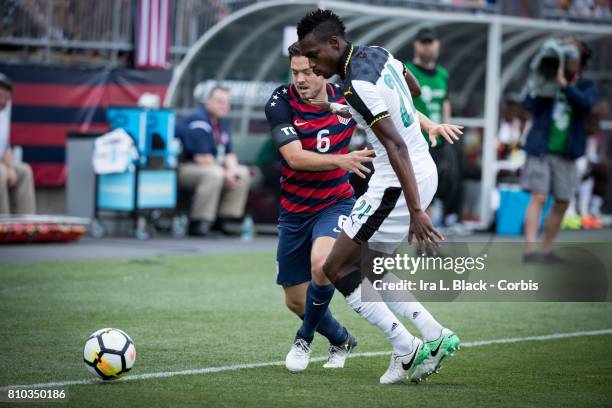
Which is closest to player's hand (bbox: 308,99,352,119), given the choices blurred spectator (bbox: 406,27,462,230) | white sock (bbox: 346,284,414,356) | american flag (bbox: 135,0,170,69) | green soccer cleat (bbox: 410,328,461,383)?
white sock (bbox: 346,284,414,356)

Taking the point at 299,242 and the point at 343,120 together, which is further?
the point at 343,120

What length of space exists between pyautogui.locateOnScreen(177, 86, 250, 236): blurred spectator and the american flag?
5.71 ft

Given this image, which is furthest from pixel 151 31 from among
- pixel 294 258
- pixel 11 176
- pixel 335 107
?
pixel 335 107

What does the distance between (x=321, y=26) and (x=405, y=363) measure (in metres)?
1.93

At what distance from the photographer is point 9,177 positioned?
48.0 feet

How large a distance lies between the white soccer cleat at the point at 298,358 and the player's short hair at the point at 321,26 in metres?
1.84

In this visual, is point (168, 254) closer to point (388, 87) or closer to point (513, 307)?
point (513, 307)

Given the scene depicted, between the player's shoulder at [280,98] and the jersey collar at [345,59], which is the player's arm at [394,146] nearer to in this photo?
the jersey collar at [345,59]

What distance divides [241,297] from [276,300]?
356mm

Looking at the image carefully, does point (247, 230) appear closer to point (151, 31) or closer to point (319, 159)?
point (151, 31)

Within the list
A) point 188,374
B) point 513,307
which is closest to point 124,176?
point 513,307

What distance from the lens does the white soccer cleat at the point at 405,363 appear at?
6.25 metres

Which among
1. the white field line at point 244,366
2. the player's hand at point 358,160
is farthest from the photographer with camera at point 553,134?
the player's hand at point 358,160

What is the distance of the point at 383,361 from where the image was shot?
7.16 meters
